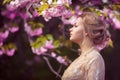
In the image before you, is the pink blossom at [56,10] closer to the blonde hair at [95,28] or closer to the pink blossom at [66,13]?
the pink blossom at [66,13]

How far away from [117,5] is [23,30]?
2345mm

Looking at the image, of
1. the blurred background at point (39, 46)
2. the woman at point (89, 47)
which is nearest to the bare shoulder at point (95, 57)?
the woman at point (89, 47)

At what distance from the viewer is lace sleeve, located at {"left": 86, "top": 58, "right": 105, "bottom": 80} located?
15.6 feet

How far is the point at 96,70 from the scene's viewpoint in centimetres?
476

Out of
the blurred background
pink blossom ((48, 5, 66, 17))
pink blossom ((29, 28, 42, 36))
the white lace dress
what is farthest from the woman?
pink blossom ((29, 28, 42, 36))

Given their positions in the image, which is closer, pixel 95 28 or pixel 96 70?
pixel 96 70

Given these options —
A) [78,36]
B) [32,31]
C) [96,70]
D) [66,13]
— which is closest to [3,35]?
[32,31]

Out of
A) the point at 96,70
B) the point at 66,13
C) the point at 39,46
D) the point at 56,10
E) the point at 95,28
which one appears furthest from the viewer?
the point at 39,46

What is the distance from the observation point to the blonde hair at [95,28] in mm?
4906

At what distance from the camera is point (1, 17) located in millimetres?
8445

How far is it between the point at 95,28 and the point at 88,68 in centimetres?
37

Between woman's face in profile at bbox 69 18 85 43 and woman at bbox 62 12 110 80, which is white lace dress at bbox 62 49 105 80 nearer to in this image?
woman at bbox 62 12 110 80

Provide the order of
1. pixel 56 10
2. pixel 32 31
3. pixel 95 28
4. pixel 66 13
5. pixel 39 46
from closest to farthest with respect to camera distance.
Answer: pixel 95 28, pixel 56 10, pixel 66 13, pixel 39 46, pixel 32 31

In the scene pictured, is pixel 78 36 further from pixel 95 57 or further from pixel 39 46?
pixel 39 46
